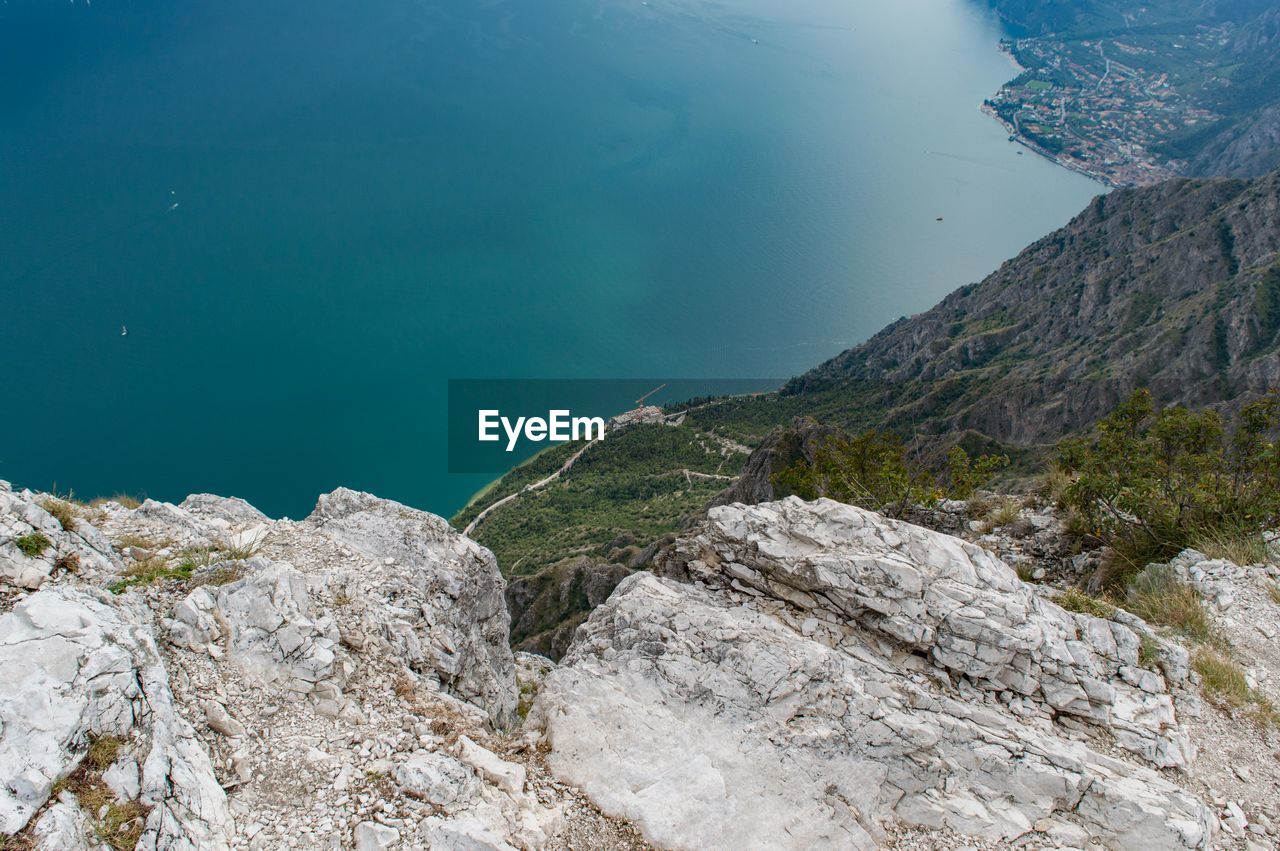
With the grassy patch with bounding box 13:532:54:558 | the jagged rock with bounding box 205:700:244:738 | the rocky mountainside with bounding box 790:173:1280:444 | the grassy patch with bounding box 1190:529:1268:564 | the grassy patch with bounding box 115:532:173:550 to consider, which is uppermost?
the rocky mountainside with bounding box 790:173:1280:444

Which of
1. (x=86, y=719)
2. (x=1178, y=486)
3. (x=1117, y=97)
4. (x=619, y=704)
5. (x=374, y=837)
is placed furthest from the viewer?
(x=1117, y=97)

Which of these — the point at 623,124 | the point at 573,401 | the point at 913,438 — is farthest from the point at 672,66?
the point at 913,438

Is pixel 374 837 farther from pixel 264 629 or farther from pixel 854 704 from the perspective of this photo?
pixel 854 704

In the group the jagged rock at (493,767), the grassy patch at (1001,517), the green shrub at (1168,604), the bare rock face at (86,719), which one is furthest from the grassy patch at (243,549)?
the grassy patch at (1001,517)

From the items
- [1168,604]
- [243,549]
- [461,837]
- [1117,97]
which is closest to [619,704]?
[461,837]

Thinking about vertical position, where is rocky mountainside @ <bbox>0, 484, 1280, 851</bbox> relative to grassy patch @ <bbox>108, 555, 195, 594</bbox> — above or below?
below

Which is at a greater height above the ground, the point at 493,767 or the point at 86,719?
the point at 86,719

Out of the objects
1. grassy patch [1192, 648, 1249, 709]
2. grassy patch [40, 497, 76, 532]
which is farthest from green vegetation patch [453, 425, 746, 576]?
grassy patch [1192, 648, 1249, 709]

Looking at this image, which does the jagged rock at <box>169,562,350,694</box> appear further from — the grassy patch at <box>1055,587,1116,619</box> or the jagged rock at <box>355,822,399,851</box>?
the grassy patch at <box>1055,587,1116,619</box>
